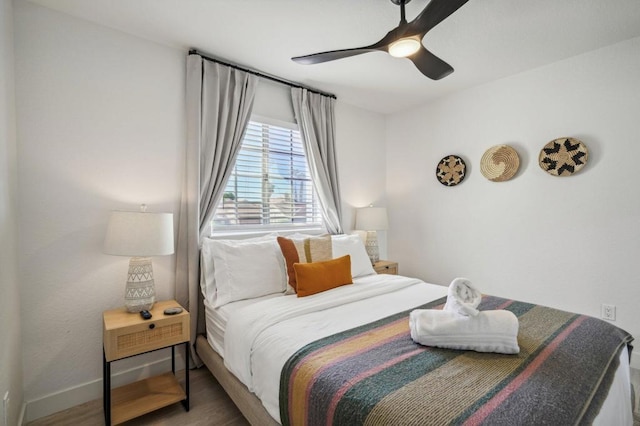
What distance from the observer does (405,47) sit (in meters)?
1.75

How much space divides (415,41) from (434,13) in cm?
26

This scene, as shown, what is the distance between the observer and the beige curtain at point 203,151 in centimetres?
233

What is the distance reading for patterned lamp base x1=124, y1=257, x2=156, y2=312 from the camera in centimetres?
193

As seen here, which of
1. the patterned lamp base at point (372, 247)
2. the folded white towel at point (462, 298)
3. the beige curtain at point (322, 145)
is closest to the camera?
the folded white towel at point (462, 298)

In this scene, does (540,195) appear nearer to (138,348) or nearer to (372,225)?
(372,225)

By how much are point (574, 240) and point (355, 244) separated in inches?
74.8

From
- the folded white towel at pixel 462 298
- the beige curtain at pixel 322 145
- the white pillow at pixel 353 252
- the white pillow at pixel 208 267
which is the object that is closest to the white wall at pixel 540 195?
the beige curtain at pixel 322 145

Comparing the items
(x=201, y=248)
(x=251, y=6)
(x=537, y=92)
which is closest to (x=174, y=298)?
(x=201, y=248)

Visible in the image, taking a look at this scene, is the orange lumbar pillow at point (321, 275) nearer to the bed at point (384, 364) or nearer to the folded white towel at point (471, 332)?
the bed at point (384, 364)

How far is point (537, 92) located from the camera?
9.09 ft

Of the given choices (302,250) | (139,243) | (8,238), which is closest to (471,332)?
(302,250)

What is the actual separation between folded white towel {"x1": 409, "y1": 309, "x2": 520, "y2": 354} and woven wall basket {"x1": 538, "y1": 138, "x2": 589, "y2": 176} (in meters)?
1.95

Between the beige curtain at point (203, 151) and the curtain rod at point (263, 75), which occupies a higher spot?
the curtain rod at point (263, 75)

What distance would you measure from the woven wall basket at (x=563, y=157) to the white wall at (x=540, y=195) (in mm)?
65
